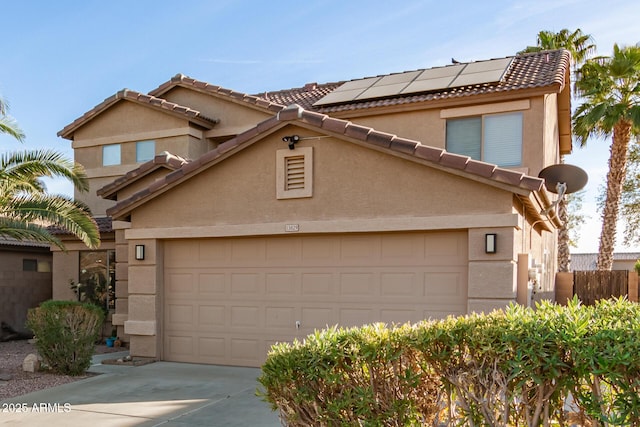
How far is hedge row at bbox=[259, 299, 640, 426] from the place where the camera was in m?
4.08

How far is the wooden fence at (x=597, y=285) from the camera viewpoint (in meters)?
18.2

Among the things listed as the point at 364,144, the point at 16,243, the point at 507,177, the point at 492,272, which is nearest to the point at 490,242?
the point at 492,272

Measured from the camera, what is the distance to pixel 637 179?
30.9 m

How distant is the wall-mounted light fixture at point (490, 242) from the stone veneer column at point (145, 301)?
6361 millimetres

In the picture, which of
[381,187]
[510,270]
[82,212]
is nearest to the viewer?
[510,270]

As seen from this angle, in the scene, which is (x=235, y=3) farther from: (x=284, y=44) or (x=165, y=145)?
(x=165, y=145)

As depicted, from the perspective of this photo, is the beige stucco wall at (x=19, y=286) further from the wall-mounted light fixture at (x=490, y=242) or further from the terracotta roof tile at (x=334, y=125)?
the wall-mounted light fixture at (x=490, y=242)

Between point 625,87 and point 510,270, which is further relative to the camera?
point 625,87

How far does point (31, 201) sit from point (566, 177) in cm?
1079

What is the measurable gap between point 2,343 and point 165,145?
688 cm

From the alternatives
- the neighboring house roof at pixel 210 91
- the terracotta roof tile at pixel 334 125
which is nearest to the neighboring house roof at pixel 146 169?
the neighboring house roof at pixel 210 91

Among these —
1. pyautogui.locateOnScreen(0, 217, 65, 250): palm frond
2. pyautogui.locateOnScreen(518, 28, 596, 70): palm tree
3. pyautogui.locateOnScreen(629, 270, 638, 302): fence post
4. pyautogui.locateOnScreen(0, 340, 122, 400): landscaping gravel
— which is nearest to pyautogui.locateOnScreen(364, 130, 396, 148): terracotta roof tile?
pyautogui.locateOnScreen(0, 340, 122, 400): landscaping gravel

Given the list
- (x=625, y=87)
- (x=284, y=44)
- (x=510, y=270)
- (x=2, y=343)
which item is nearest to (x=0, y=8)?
(x=284, y=44)

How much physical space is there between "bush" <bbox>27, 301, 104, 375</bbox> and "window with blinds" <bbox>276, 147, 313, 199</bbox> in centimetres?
406
